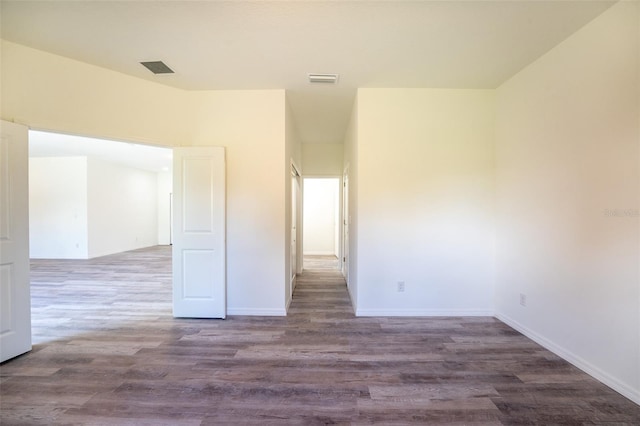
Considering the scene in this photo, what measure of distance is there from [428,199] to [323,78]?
190 centimetres

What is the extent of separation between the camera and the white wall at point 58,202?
22.4 ft

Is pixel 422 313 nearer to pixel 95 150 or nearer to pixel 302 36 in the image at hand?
pixel 302 36

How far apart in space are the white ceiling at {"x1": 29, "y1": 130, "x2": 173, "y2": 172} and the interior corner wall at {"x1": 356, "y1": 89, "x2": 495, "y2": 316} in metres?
4.14

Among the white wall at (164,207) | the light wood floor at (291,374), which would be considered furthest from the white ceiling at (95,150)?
the light wood floor at (291,374)

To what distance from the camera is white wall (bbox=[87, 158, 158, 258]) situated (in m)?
7.05

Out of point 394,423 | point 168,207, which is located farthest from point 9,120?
point 168,207

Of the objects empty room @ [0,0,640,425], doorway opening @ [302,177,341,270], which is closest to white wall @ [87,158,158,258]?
empty room @ [0,0,640,425]

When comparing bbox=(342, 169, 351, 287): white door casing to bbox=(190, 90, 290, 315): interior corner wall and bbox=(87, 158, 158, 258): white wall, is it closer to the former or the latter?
bbox=(190, 90, 290, 315): interior corner wall

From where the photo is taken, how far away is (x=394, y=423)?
5.03ft

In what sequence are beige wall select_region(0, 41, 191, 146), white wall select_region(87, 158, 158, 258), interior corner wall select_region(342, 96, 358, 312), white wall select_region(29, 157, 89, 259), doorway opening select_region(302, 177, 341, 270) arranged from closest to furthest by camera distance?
beige wall select_region(0, 41, 191, 146), interior corner wall select_region(342, 96, 358, 312), white wall select_region(29, 157, 89, 259), white wall select_region(87, 158, 158, 258), doorway opening select_region(302, 177, 341, 270)

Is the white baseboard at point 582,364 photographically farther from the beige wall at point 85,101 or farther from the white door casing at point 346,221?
the beige wall at point 85,101

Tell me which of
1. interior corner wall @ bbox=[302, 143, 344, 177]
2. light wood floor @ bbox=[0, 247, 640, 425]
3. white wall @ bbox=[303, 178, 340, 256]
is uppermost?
interior corner wall @ bbox=[302, 143, 344, 177]

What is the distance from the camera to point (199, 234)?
3.06 m

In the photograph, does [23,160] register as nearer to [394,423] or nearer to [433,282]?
[394,423]
